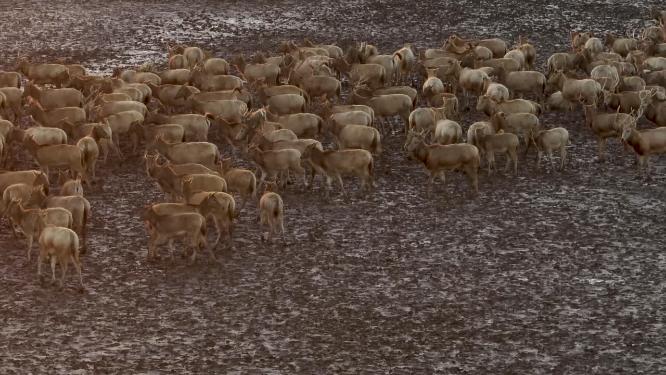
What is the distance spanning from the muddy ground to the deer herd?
0.32 m

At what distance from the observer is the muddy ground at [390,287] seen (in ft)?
31.1

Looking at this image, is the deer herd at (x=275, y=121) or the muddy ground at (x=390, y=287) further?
the deer herd at (x=275, y=121)

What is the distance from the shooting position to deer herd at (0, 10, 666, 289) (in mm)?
11859

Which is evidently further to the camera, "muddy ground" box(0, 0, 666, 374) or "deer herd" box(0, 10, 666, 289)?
"deer herd" box(0, 10, 666, 289)

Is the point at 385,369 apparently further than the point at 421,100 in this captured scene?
No

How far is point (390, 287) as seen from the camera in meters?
10.9

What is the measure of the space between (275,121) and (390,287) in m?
4.29

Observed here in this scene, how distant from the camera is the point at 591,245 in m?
11.8

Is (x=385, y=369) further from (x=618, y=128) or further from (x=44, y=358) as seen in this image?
(x=618, y=128)

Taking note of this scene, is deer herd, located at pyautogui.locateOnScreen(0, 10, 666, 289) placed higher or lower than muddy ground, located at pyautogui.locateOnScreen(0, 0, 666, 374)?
higher

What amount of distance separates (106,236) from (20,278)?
50.0 inches

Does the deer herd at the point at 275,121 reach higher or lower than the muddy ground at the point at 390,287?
higher

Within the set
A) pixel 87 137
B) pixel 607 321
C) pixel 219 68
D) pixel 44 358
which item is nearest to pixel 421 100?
pixel 219 68

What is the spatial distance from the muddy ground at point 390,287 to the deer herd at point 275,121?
12.6 inches
